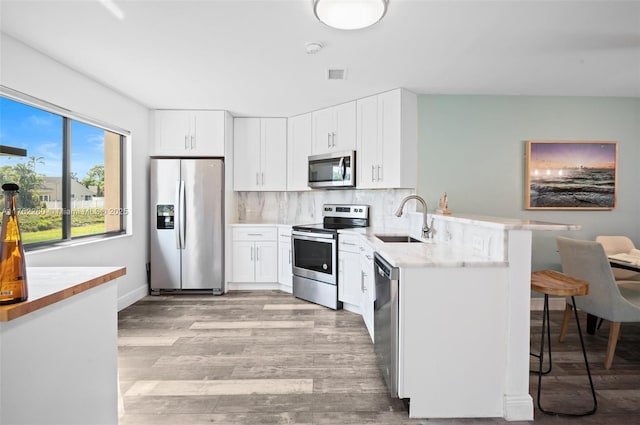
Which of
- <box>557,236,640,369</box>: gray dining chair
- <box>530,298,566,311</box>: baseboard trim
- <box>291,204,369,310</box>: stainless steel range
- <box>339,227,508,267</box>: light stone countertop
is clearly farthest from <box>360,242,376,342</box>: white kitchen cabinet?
<box>530,298,566,311</box>: baseboard trim

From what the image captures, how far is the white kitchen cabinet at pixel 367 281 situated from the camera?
2.80m

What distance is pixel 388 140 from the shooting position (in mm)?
3625

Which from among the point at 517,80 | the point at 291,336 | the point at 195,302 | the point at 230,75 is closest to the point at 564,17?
the point at 517,80

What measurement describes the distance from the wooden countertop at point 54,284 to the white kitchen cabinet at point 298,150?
3128 millimetres

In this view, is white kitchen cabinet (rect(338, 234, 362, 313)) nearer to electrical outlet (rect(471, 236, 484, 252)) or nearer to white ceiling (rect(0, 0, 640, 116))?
electrical outlet (rect(471, 236, 484, 252))

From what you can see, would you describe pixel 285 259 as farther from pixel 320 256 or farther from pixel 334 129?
pixel 334 129

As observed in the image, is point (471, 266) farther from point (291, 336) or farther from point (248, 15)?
point (248, 15)

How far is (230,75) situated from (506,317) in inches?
113

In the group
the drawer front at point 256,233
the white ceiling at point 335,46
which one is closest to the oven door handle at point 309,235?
the drawer front at point 256,233

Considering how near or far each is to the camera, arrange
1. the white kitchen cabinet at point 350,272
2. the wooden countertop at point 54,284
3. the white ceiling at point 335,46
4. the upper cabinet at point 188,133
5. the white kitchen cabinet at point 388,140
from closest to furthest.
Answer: the wooden countertop at point 54,284 → the white ceiling at point 335,46 → the white kitchen cabinet at point 350,272 → the white kitchen cabinet at point 388,140 → the upper cabinet at point 188,133

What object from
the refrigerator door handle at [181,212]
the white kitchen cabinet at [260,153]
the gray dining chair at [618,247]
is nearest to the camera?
the gray dining chair at [618,247]

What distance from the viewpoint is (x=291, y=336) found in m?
2.94

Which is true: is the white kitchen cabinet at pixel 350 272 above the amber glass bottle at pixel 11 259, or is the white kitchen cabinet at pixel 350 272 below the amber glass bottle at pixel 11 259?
below

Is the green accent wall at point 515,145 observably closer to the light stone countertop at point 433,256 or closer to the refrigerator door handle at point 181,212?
the light stone countertop at point 433,256
